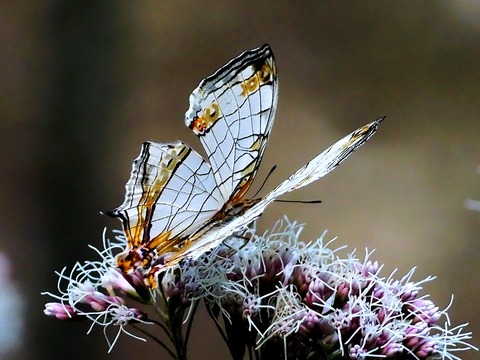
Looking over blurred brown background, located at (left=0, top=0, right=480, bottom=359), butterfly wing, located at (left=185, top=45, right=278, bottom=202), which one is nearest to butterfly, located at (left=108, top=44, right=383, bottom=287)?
butterfly wing, located at (left=185, top=45, right=278, bottom=202)

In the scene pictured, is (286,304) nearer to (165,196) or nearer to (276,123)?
(165,196)

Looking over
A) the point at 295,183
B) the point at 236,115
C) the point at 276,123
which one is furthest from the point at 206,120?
the point at 276,123

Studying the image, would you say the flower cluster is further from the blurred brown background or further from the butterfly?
the blurred brown background

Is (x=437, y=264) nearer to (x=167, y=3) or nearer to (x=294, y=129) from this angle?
(x=294, y=129)

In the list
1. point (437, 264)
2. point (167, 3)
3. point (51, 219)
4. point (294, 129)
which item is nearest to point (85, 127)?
point (51, 219)

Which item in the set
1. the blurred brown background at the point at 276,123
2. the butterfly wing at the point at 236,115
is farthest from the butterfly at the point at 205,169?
the blurred brown background at the point at 276,123

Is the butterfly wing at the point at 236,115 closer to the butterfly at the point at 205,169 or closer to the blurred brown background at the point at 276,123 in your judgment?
the butterfly at the point at 205,169
